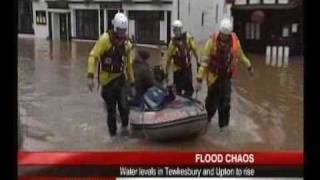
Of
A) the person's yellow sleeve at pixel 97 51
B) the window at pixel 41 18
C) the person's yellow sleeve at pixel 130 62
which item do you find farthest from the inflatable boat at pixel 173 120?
the window at pixel 41 18

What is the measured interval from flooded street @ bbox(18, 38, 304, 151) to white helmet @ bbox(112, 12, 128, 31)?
14 cm

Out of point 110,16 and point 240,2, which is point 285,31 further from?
point 110,16

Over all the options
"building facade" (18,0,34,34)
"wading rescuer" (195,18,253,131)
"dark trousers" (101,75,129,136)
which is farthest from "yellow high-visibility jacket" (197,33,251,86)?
"building facade" (18,0,34,34)

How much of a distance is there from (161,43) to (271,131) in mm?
598

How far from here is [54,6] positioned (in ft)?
9.16

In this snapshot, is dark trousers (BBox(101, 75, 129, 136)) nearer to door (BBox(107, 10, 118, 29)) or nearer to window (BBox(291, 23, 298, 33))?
door (BBox(107, 10, 118, 29))

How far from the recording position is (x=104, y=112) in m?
2.74

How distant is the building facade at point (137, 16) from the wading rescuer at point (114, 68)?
37 mm

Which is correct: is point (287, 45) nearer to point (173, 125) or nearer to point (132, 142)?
point (173, 125)

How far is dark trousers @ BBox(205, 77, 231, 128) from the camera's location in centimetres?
271
